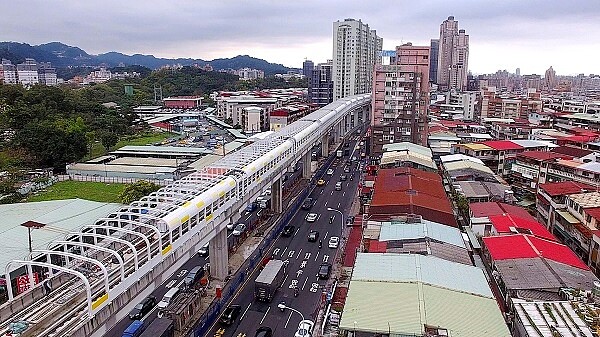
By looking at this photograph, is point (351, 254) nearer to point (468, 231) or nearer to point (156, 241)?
point (468, 231)

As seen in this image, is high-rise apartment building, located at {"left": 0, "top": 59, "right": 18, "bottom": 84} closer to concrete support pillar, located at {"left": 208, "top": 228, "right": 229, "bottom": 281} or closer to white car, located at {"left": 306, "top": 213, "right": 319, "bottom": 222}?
white car, located at {"left": 306, "top": 213, "right": 319, "bottom": 222}

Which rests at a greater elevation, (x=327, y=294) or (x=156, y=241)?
(x=156, y=241)

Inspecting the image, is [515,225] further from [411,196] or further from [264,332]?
[264,332]

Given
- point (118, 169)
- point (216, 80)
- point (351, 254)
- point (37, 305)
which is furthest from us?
point (216, 80)

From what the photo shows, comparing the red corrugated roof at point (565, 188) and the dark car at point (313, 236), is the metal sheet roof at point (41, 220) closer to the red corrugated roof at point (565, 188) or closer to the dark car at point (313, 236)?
the dark car at point (313, 236)

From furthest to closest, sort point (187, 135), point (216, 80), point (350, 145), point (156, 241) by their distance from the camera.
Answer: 1. point (216, 80)
2. point (187, 135)
3. point (350, 145)
4. point (156, 241)

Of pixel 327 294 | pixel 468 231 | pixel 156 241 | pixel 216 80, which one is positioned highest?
pixel 216 80

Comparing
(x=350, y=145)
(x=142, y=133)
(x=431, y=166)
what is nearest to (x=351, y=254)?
(x=431, y=166)
